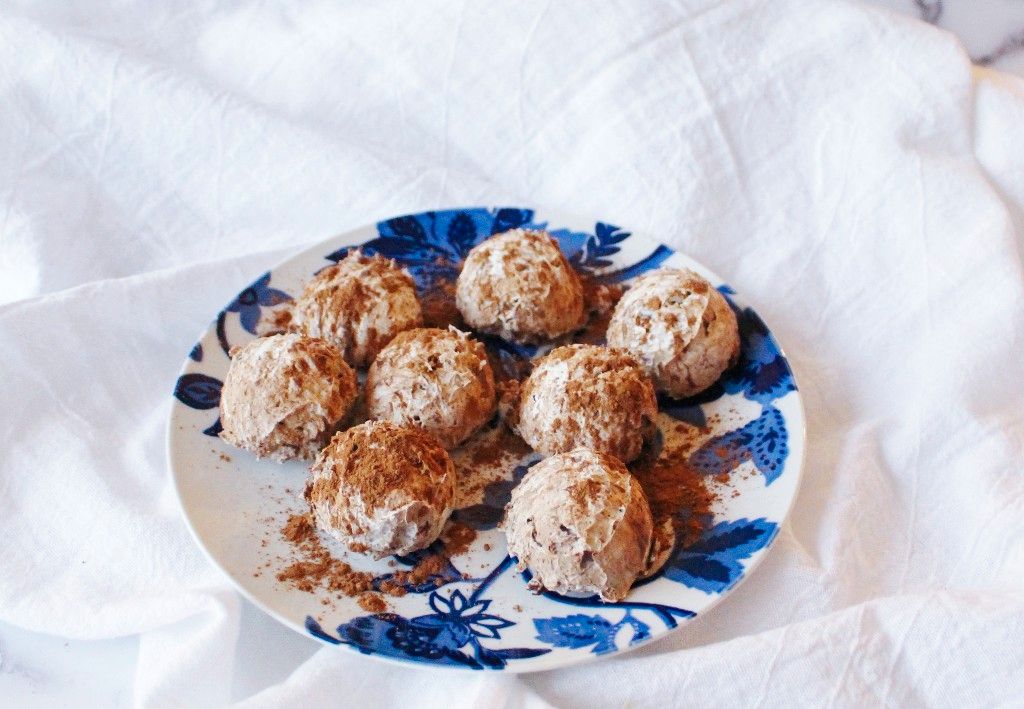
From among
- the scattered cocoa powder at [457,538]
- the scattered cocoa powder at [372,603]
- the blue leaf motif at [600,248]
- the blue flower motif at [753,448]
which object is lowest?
the scattered cocoa powder at [372,603]

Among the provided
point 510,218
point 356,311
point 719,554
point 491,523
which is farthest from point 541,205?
point 719,554

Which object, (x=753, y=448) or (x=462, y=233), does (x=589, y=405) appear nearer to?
(x=753, y=448)

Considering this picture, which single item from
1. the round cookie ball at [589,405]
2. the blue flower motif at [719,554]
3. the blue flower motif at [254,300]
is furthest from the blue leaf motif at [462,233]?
the blue flower motif at [719,554]

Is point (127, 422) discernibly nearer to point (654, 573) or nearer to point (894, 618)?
point (654, 573)

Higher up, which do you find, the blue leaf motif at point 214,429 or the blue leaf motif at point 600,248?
the blue leaf motif at point 600,248

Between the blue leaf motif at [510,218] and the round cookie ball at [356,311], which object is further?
the blue leaf motif at [510,218]

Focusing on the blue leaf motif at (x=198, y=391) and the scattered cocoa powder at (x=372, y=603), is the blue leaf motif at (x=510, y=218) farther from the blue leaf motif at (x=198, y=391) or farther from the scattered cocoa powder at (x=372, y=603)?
the scattered cocoa powder at (x=372, y=603)

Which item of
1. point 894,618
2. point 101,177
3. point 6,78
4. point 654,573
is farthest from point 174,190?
point 894,618
